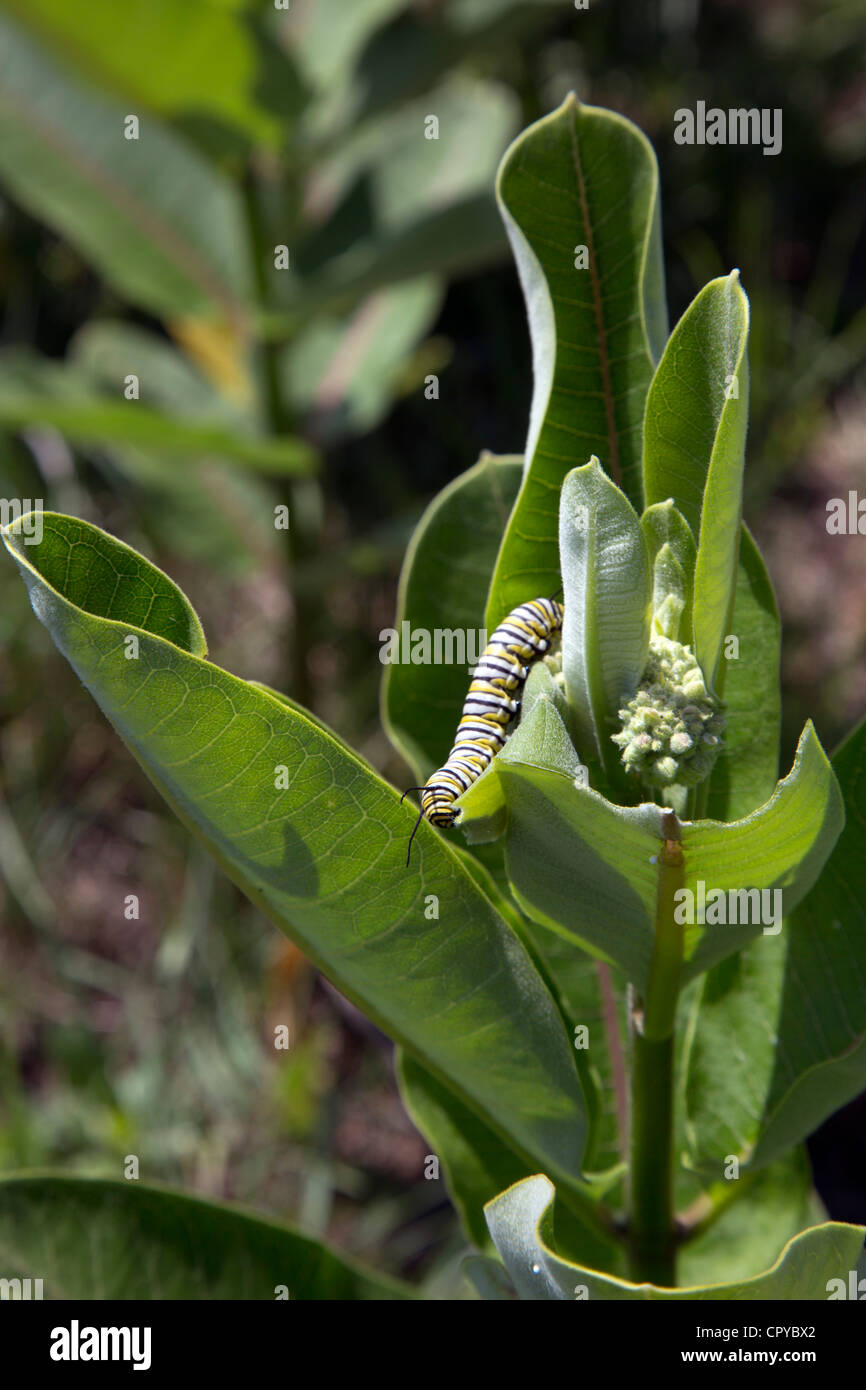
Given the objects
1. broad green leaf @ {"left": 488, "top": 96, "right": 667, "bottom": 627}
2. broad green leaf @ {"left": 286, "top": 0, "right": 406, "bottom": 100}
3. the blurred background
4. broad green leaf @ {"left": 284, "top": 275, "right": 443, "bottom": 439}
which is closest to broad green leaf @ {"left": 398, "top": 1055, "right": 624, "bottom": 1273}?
broad green leaf @ {"left": 488, "top": 96, "right": 667, "bottom": 627}

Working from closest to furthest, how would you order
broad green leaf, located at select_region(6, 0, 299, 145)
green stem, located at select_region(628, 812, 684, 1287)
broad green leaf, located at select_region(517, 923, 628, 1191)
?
green stem, located at select_region(628, 812, 684, 1287) → broad green leaf, located at select_region(517, 923, 628, 1191) → broad green leaf, located at select_region(6, 0, 299, 145)

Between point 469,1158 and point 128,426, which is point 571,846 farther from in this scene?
point 128,426

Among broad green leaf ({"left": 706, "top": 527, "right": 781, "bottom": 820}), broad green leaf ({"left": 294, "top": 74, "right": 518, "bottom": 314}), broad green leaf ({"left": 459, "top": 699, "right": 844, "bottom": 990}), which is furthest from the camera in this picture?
broad green leaf ({"left": 294, "top": 74, "right": 518, "bottom": 314})

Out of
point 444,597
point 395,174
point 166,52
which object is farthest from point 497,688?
point 395,174

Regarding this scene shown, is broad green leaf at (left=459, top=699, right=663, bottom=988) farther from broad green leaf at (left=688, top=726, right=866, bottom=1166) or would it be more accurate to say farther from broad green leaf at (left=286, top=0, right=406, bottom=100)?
broad green leaf at (left=286, top=0, right=406, bottom=100)

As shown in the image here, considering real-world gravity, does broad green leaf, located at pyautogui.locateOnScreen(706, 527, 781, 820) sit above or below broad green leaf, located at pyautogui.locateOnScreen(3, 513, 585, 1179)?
above

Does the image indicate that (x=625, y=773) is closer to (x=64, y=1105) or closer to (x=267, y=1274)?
(x=267, y=1274)
